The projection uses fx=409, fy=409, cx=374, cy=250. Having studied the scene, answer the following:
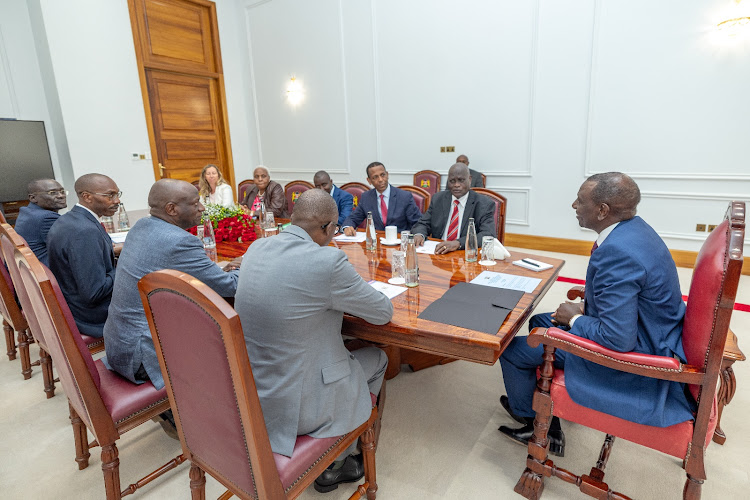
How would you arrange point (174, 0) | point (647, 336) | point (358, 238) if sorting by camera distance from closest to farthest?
point (647, 336) < point (358, 238) < point (174, 0)

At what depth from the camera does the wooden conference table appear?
133 centimetres

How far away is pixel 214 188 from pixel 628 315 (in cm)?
443

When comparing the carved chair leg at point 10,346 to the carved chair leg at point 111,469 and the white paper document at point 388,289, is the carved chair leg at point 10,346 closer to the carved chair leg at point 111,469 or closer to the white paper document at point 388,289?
the carved chair leg at point 111,469

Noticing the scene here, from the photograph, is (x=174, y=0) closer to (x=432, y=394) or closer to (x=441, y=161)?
(x=441, y=161)

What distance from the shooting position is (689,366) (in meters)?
1.20

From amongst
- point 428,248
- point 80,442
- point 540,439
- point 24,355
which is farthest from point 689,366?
point 24,355

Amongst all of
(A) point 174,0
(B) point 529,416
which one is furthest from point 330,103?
(B) point 529,416

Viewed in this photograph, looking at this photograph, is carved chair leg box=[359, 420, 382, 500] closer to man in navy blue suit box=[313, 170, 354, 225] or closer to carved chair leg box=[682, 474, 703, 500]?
carved chair leg box=[682, 474, 703, 500]

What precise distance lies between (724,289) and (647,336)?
1.00ft

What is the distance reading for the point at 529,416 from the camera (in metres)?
1.78

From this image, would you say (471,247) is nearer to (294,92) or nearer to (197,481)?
(197,481)

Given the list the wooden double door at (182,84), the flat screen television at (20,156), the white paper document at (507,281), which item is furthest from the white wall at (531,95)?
the flat screen television at (20,156)

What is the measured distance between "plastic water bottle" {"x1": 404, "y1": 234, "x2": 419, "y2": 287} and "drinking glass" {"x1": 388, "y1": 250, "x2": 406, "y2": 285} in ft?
0.16

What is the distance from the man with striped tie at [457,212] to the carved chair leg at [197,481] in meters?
1.73
